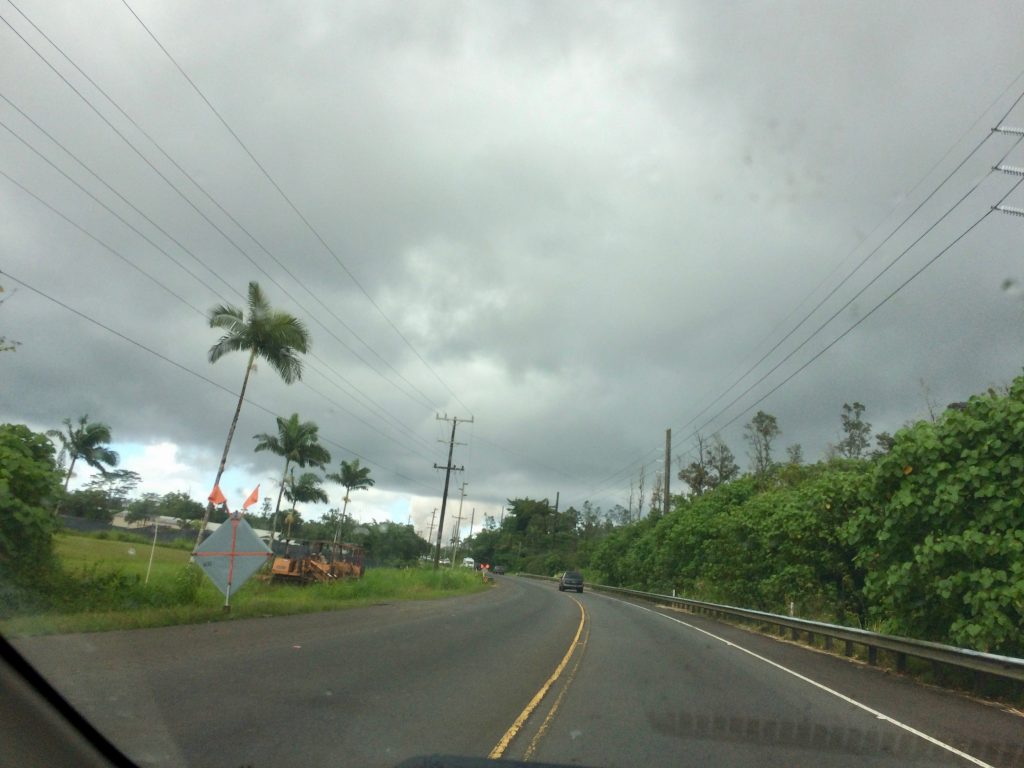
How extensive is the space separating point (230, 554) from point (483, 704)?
10.9 m

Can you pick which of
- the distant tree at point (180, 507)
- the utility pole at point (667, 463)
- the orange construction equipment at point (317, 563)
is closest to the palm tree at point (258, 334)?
the orange construction equipment at point (317, 563)

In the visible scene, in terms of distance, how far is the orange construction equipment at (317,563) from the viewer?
36.9m

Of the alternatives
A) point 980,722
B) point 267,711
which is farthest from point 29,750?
point 980,722

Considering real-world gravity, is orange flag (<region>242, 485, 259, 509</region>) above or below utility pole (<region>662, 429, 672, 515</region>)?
below

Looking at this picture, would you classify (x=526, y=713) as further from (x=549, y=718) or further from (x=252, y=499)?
(x=252, y=499)

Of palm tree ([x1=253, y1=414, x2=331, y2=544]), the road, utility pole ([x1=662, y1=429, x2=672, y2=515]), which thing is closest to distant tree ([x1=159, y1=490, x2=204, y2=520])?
palm tree ([x1=253, y1=414, x2=331, y2=544])

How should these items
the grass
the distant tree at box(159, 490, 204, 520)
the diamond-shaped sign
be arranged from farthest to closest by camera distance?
the distant tree at box(159, 490, 204, 520) < the diamond-shaped sign < the grass

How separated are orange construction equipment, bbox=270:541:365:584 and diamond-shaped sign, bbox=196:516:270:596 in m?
17.2

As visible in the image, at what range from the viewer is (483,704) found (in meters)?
9.42

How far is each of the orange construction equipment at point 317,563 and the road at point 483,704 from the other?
70.0 feet

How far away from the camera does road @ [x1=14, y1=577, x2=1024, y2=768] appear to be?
714 centimetres

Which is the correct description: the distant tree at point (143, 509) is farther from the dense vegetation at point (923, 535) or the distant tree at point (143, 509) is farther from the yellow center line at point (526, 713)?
the yellow center line at point (526, 713)

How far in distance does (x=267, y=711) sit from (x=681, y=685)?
6.32 meters

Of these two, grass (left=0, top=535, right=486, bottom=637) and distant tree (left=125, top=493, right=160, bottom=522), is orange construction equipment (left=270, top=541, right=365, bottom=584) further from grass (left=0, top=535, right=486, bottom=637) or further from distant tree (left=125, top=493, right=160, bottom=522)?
distant tree (left=125, top=493, right=160, bottom=522)
